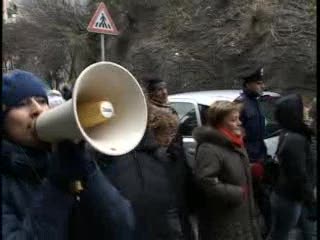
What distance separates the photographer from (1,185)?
198 centimetres

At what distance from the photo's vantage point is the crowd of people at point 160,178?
77.4 inches

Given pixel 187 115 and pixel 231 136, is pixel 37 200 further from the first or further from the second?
pixel 187 115

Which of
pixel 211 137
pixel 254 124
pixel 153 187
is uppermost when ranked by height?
pixel 211 137

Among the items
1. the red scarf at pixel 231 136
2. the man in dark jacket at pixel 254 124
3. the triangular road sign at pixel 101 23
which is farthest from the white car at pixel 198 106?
the red scarf at pixel 231 136

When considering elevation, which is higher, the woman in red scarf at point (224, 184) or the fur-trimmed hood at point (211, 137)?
the fur-trimmed hood at point (211, 137)

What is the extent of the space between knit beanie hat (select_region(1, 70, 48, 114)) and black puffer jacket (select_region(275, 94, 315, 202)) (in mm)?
3025

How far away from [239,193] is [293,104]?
4.25ft

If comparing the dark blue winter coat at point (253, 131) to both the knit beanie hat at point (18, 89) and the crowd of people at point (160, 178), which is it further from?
the knit beanie hat at point (18, 89)

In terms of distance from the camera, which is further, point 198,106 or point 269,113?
A: point 198,106

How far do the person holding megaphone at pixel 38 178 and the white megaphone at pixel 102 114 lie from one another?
6 centimetres

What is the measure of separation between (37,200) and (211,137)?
2196 mm

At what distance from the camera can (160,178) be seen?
3668 mm

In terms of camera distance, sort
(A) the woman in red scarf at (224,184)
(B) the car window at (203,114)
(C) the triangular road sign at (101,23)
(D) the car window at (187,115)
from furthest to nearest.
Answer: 1. (C) the triangular road sign at (101,23)
2. (D) the car window at (187,115)
3. (B) the car window at (203,114)
4. (A) the woman in red scarf at (224,184)

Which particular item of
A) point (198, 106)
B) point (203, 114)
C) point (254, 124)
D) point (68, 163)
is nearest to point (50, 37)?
point (198, 106)
